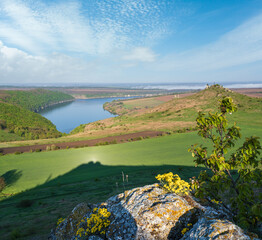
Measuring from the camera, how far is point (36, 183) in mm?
18969

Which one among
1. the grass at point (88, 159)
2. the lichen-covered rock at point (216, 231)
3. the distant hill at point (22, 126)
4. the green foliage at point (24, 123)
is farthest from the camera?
the green foliage at point (24, 123)

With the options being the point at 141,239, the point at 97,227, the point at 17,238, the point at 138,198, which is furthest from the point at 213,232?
the point at 17,238

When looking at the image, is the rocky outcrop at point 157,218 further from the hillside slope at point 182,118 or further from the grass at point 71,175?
the hillside slope at point 182,118

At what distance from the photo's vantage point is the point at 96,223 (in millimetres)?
6656

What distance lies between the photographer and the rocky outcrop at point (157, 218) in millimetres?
5345

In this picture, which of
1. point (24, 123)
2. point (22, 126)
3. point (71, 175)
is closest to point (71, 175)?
point (71, 175)

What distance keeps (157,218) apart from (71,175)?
17.5 m

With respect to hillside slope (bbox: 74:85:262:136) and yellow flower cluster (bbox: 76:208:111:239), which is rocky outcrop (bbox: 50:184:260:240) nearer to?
yellow flower cluster (bbox: 76:208:111:239)

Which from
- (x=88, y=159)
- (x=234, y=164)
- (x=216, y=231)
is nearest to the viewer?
(x=216, y=231)

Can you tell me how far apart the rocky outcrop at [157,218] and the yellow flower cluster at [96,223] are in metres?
0.11

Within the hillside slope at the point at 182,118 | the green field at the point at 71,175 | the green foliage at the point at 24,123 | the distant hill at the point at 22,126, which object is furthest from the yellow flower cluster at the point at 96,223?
the green foliage at the point at 24,123

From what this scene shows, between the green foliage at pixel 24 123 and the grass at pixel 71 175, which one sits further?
the green foliage at pixel 24 123

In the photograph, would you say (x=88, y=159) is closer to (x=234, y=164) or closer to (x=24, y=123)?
(x=234, y=164)

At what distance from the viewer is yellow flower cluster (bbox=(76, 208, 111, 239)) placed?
21.5 ft
